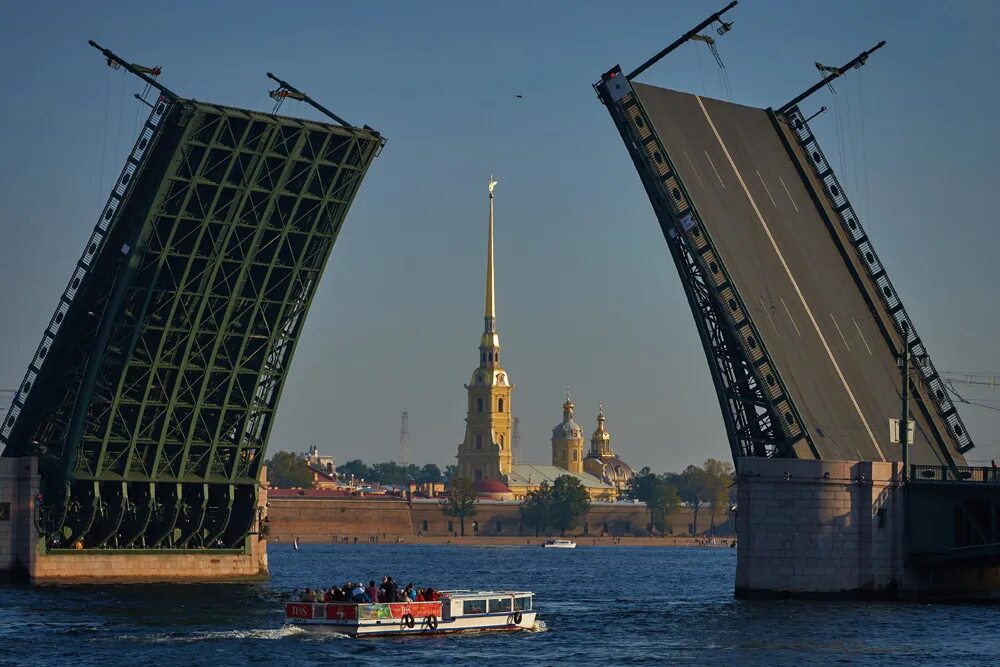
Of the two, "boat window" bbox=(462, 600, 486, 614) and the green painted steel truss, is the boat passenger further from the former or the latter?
the green painted steel truss

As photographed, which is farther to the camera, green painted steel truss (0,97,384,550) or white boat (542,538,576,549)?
white boat (542,538,576,549)

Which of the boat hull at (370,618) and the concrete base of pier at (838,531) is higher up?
the concrete base of pier at (838,531)

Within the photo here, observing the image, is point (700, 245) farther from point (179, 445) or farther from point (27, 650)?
point (27, 650)

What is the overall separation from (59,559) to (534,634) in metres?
19.6

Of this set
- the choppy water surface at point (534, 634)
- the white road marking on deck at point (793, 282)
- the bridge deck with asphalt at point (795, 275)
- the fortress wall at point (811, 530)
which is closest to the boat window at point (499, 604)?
the choppy water surface at point (534, 634)

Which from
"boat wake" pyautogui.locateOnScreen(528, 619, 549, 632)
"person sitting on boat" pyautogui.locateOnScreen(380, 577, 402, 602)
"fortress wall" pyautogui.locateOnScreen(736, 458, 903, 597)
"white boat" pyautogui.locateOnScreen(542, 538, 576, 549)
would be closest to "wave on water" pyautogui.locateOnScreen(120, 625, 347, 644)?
"person sitting on boat" pyautogui.locateOnScreen(380, 577, 402, 602)

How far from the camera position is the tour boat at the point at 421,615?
52812mm

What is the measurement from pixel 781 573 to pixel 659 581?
34361mm

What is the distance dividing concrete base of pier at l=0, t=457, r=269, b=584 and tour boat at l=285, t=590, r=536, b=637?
55.3 ft

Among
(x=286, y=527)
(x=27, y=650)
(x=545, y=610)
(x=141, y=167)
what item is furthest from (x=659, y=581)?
(x=286, y=527)

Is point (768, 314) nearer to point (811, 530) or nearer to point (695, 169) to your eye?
point (695, 169)

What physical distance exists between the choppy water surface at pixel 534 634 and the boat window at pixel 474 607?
725 millimetres

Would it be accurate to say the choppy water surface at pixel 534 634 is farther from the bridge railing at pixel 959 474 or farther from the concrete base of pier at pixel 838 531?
the bridge railing at pixel 959 474

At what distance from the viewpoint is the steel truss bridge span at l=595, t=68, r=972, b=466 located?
62.4 meters
